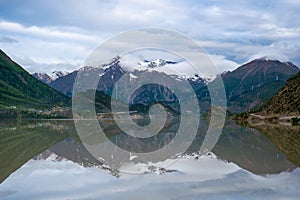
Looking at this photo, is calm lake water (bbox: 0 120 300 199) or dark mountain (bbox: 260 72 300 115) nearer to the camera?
calm lake water (bbox: 0 120 300 199)

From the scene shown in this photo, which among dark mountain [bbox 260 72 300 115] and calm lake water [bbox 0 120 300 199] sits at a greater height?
dark mountain [bbox 260 72 300 115]

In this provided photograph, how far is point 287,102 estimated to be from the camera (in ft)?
493

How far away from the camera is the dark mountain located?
462 feet

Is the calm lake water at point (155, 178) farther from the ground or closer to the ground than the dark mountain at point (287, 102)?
closer to the ground

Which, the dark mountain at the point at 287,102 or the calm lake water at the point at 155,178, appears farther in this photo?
the dark mountain at the point at 287,102

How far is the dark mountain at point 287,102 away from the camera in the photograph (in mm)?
140875

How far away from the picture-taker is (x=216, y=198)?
63.2ft

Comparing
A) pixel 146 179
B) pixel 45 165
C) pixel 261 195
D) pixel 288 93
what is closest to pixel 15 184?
pixel 146 179

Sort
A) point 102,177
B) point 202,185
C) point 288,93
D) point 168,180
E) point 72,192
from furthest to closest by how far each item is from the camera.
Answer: point 288,93, point 102,177, point 168,180, point 202,185, point 72,192

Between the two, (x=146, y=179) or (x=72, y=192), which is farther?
(x=146, y=179)

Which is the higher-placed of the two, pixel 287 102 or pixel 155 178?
pixel 287 102

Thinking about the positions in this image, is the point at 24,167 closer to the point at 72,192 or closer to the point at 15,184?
the point at 15,184

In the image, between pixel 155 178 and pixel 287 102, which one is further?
pixel 287 102

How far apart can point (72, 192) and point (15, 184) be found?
15.9ft
